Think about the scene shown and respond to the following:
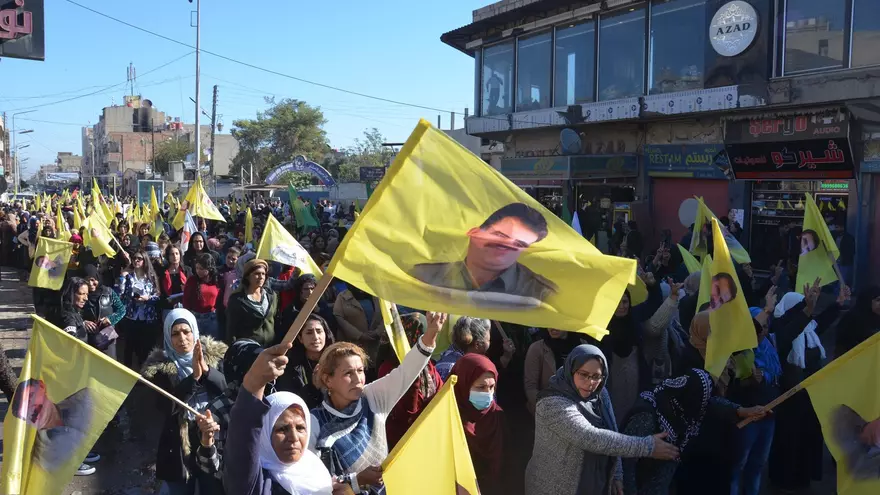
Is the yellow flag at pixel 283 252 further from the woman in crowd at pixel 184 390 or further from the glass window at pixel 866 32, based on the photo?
the glass window at pixel 866 32

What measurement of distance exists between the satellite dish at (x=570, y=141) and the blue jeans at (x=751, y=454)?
15.7 m

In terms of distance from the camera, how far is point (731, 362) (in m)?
4.46

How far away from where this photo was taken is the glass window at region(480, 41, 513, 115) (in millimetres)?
22375

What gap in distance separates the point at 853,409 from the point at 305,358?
124 inches

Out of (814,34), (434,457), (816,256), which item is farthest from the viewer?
(814,34)

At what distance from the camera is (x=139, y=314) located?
7.64 m

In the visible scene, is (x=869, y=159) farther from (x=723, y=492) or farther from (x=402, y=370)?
(x=402, y=370)

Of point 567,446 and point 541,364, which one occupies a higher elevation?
point 541,364

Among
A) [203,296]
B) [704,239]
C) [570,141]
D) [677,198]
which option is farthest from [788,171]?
[203,296]

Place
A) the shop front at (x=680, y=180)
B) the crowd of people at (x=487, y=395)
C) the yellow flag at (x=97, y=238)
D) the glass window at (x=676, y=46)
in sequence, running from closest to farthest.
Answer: the crowd of people at (x=487, y=395), the yellow flag at (x=97, y=238), the shop front at (x=680, y=180), the glass window at (x=676, y=46)

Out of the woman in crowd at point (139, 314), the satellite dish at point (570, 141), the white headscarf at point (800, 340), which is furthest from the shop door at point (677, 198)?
the woman in crowd at point (139, 314)

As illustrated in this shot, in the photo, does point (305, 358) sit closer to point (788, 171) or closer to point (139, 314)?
point (139, 314)

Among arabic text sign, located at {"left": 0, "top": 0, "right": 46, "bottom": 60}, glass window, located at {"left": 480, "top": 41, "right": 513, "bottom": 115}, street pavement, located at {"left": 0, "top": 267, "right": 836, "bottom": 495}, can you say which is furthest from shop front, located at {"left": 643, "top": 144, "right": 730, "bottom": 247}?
arabic text sign, located at {"left": 0, "top": 0, "right": 46, "bottom": 60}

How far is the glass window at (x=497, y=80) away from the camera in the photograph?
22.4 m
